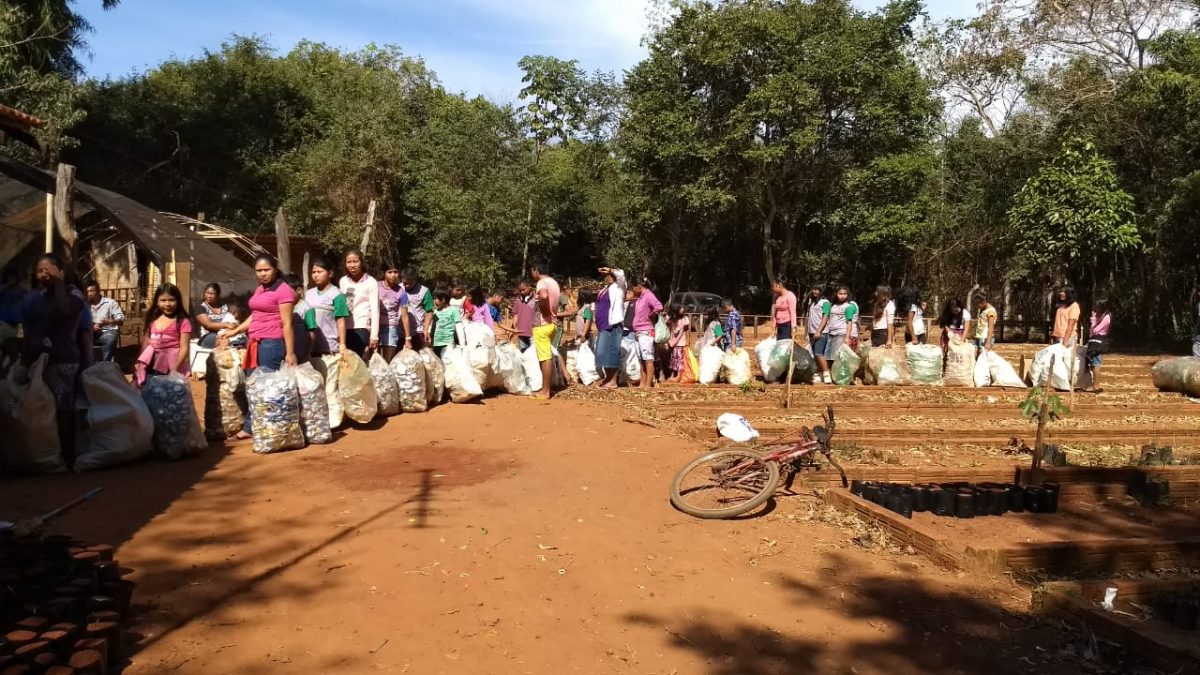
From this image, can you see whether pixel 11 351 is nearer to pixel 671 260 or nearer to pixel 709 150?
pixel 709 150

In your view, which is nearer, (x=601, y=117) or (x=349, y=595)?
(x=349, y=595)

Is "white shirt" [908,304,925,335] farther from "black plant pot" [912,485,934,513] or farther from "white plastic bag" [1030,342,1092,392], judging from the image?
"black plant pot" [912,485,934,513]

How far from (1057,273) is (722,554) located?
75.0ft

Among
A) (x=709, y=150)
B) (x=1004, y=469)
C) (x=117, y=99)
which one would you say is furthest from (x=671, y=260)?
(x=1004, y=469)

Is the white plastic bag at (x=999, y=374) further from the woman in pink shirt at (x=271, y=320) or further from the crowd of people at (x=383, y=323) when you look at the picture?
the woman in pink shirt at (x=271, y=320)

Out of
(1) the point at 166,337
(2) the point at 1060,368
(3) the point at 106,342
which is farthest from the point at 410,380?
(2) the point at 1060,368

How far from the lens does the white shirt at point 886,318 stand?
11.9 m

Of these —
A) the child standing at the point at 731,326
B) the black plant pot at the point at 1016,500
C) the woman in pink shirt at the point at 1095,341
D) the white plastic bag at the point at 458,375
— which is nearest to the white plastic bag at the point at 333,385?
the white plastic bag at the point at 458,375

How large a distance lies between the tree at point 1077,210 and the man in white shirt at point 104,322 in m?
18.0

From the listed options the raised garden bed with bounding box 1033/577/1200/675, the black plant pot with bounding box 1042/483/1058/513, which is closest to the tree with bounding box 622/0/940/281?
the black plant pot with bounding box 1042/483/1058/513

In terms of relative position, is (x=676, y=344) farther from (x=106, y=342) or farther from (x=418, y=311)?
(x=106, y=342)

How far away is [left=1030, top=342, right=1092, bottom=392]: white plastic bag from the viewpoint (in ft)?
35.8

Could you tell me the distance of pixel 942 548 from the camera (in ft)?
16.2

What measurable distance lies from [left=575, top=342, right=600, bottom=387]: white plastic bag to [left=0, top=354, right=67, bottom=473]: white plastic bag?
228 inches
